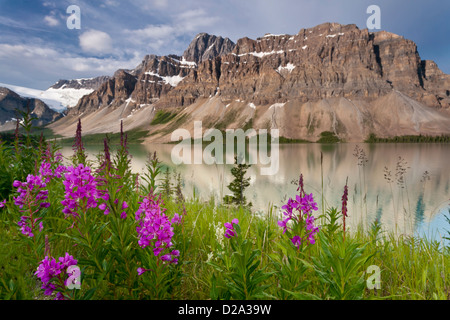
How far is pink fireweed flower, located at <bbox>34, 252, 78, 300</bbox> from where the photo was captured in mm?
2084

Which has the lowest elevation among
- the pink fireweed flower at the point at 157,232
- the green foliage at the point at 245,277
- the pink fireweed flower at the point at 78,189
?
the green foliage at the point at 245,277

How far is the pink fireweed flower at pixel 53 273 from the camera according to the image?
2084mm

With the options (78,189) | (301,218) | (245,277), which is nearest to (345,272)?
(301,218)

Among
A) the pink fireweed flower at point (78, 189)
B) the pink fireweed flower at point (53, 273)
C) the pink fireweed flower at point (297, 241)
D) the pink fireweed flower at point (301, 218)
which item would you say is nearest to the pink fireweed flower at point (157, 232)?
the pink fireweed flower at point (53, 273)

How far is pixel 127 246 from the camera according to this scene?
9.10ft

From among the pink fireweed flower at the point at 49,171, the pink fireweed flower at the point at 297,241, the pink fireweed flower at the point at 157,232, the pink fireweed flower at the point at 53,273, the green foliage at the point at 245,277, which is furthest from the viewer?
the pink fireweed flower at the point at 49,171

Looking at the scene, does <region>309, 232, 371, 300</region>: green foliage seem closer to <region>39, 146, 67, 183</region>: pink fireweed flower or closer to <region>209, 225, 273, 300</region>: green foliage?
<region>209, 225, 273, 300</region>: green foliage

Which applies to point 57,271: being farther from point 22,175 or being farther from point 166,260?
point 22,175

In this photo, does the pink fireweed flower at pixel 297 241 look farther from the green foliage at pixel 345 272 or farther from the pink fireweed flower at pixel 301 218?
the green foliage at pixel 345 272

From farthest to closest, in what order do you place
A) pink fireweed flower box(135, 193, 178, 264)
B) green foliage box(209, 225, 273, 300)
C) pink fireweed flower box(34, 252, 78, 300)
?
pink fireweed flower box(135, 193, 178, 264) < green foliage box(209, 225, 273, 300) < pink fireweed flower box(34, 252, 78, 300)

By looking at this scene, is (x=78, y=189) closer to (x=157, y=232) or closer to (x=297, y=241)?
(x=157, y=232)

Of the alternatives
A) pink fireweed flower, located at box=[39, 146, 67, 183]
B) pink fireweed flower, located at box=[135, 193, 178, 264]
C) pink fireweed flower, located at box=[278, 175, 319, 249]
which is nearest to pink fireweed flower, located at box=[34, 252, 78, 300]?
pink fireweed flower, located at box=[135, 193, 178, 264]
